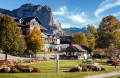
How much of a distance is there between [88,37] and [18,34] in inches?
A: 1680

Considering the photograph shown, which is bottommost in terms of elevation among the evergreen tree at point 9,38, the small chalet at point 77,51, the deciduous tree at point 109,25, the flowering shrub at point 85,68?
the flowering shrub at point 85,68

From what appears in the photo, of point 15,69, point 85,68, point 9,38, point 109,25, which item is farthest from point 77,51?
point 15,69

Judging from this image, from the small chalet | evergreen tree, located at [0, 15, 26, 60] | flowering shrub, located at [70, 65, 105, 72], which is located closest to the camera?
flowering shrub, located at [70, 65, 105, 72]

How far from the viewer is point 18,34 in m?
28.0

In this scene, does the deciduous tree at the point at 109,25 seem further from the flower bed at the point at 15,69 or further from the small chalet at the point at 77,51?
the flower bed at the point at 15,69

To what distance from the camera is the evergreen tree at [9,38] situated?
2619 cm

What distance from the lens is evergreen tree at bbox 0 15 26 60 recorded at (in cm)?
2619

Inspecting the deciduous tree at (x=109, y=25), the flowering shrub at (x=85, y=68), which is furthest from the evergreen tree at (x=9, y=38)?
the deciduous tree at (x=109, y=25)

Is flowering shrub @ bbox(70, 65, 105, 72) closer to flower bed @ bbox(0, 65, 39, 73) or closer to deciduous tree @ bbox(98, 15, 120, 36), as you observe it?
flower bed @ bbox(0, 65, 39, 73)

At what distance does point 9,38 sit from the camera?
26453mm

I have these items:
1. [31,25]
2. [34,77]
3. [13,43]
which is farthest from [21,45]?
[31,25]

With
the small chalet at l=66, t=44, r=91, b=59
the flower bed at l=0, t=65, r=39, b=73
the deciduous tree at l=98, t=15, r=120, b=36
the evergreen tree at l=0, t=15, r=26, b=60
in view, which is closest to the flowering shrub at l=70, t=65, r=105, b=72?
the flower bed at l=0, t=65, r=39, b=73

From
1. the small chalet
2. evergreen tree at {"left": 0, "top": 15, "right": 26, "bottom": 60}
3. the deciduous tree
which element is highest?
the deciduous tree

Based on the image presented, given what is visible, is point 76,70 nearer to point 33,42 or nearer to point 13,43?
point 13,43
